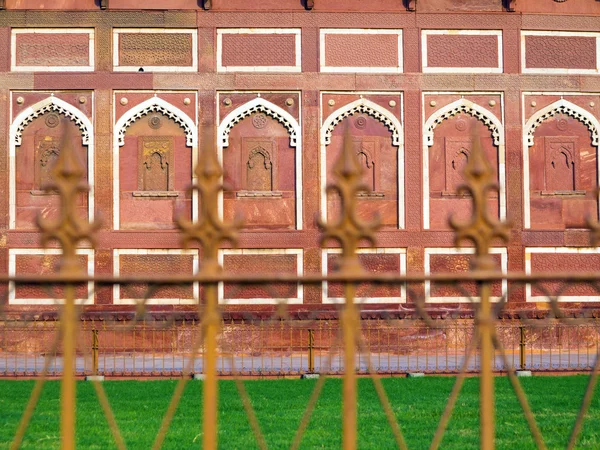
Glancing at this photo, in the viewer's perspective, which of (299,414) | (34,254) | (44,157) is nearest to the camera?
(299,414)

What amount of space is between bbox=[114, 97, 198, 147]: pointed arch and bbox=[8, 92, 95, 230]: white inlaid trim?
1.40 feet

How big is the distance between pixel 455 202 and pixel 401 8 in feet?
9.71

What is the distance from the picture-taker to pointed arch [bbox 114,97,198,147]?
476 inches

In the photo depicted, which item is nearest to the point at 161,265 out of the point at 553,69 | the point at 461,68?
the point at 461,68

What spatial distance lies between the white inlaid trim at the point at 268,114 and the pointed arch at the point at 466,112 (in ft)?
6.24

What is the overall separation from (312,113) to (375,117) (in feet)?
3.08

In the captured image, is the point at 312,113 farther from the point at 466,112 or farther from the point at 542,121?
the point at 542,121

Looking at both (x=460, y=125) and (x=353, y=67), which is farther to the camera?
(x=460, y=125)

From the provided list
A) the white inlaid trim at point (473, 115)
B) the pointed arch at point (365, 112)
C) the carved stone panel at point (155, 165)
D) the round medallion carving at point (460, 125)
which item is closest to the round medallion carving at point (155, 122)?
the carved stone panel at point (155, 165)

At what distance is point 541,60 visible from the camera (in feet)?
40.9

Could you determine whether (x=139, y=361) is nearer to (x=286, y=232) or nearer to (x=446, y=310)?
(x=286, y=232)

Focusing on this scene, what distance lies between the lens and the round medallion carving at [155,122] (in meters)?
12.2

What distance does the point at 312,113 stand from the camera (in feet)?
40.0

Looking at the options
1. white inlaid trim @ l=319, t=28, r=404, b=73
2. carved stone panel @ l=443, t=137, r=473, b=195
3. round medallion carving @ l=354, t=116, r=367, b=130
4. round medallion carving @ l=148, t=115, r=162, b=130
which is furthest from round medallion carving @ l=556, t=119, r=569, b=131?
round medallion carving @ l=148, t=115, r=162, b=130
